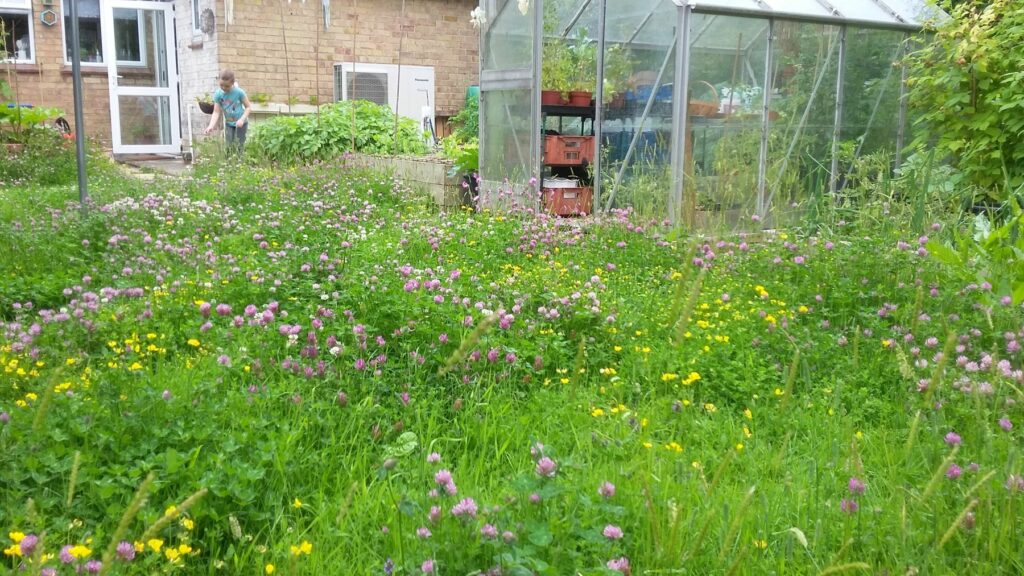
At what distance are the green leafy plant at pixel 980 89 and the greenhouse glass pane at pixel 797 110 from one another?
92 cm

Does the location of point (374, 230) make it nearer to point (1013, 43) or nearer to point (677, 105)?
point (677, 105)

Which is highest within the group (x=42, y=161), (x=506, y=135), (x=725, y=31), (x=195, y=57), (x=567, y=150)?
(x=195, y=57)

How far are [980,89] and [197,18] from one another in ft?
37.2

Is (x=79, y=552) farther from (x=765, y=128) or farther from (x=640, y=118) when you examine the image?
(x=765, y=128)

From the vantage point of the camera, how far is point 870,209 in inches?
224

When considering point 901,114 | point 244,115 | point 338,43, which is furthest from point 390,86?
point 901,114

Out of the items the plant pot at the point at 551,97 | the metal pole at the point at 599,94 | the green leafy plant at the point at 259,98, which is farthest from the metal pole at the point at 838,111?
the green leafy plant at the point at 259,98

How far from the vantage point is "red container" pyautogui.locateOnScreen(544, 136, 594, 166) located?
7.98 m

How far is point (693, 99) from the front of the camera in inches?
279

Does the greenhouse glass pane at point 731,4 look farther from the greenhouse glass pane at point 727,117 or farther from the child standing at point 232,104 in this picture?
the child standing at point 232,104

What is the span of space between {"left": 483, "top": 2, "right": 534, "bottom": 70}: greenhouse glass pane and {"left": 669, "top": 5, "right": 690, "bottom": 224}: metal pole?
4.49 feet

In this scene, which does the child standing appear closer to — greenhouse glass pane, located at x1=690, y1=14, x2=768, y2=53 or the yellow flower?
greenhouse glass pane, located at x1=690, y1=14, x2=768, y2=53

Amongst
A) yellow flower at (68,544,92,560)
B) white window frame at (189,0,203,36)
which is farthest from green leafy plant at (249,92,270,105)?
yellow flower at (68,544,92,560)

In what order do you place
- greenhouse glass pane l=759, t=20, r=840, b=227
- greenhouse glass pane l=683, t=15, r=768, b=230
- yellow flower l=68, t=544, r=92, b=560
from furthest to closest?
greenhouse glass pane l=759, t=20, r=840, b=227, greenhouse glass pane l=683, t=15, r=768, b=230, yellow flower l=68, t=544, r=92, b=560
